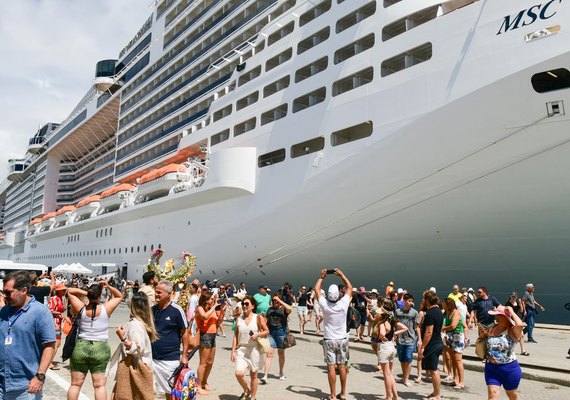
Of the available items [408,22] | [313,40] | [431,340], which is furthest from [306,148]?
[431,340]

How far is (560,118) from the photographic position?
993 cm

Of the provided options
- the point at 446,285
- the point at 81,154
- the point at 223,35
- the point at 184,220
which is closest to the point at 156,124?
the point at 223,35

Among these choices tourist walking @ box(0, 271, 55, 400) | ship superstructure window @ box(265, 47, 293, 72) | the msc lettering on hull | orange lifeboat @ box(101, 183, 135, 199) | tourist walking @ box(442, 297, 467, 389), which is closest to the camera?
tourist walking @ box(0, 271, 55, 400)

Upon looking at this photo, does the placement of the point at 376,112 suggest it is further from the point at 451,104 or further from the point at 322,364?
the point at 322,364

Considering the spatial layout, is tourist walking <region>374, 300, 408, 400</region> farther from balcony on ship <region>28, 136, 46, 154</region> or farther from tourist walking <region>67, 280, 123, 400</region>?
balcony on ship <region>28, 136, 46, 154</region>

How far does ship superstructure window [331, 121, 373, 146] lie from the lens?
1401cm

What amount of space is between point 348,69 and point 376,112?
7.42 feet

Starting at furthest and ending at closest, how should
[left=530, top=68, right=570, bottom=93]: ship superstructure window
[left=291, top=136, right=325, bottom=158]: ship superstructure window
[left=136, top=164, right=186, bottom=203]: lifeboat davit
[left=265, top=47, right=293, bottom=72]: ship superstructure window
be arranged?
1. [left=136, top=164, right=186, bottom=203]: lifeboat davit
2. [left=265, top=47, right=293, bottom=72]: ship superstructure window
3. [left=291, top=136, right=325, bottom=158]: ship superstructure window
4. [left=530, top=68, right=570, bottom=93]: ship superstructure window

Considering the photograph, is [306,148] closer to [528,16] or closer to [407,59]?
[407,59]

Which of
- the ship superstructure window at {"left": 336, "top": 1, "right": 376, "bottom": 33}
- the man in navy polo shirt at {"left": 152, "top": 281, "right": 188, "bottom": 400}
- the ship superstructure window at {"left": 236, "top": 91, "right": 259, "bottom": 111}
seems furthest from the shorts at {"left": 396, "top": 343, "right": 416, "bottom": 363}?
Result: the ship superstructure window at {"left": 236, "top": 91, "right": 259, "bottom": 111}

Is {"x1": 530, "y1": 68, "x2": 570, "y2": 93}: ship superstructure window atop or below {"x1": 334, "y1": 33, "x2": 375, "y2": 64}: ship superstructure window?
below

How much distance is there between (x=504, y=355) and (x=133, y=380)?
3578 millimetres

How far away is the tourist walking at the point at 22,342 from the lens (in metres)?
3.39

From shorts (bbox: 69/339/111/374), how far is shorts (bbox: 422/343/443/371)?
423 centimetres
